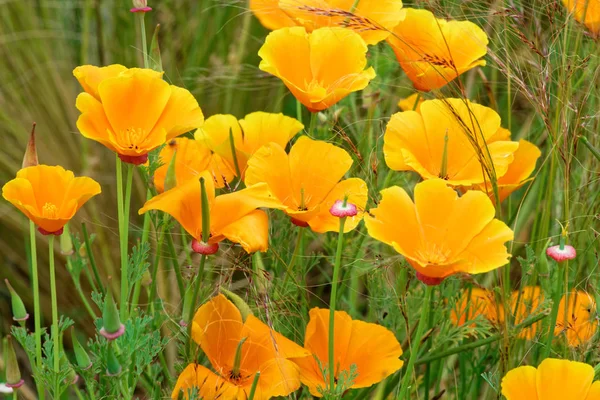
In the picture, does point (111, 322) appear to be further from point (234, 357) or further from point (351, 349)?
point (351, 349)

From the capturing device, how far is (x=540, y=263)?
93 centimetres

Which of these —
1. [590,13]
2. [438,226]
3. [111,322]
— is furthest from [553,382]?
[590,13]

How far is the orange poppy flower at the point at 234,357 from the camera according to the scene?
2.67ft

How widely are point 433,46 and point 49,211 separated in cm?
45

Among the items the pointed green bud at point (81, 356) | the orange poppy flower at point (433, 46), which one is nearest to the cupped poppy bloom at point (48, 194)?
the pointed green bud at point (81, 356)

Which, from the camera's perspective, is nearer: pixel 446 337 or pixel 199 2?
pixel 446 337

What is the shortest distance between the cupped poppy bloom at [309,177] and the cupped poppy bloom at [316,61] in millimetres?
60

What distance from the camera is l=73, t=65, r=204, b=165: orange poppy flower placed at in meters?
0.84

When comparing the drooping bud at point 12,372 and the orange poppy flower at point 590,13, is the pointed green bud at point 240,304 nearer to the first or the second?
the drooping bud at point 12,372

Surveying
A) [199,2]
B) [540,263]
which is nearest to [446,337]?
[540,263]

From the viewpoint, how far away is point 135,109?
86 centimetres

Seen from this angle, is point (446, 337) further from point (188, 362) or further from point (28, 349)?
point (28, 349)

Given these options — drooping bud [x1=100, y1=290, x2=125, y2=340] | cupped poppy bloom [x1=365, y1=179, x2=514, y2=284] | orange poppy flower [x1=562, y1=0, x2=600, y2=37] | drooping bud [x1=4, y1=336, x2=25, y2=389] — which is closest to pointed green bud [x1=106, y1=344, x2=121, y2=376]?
drooping bud [x1=100, y1=290, x2=125, y2=340]

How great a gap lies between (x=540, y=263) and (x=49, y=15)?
61.0 inches
